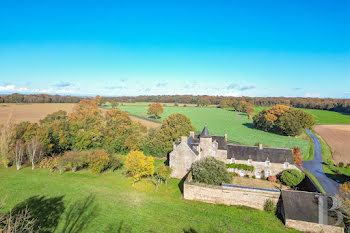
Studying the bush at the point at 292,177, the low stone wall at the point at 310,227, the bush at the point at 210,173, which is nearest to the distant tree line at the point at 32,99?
the bush at the point at 210,173

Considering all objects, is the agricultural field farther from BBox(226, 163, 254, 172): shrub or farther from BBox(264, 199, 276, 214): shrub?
BBox(264, 199, 276, 214): shrub

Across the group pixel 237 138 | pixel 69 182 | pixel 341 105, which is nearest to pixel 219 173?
pixel 69 182

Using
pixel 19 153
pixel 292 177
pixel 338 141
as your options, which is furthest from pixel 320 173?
pixel 19 153

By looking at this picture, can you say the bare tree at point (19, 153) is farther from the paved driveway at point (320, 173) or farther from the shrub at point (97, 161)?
the paved driveway at point (320, 173)

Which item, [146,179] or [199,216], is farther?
[146,179]

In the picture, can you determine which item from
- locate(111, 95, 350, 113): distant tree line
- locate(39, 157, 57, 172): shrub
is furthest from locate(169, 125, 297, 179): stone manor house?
locate(111, 95, 350, 113): distant tree line

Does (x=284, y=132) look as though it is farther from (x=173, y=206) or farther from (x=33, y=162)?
(x=33, y=162)
